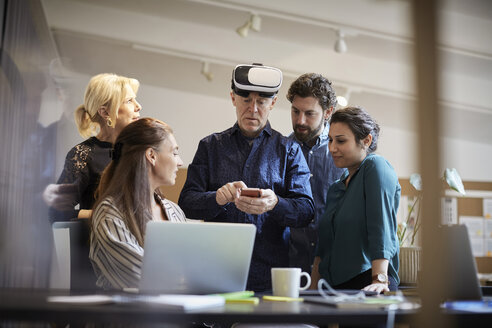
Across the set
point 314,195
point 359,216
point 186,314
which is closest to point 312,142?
point 314,195

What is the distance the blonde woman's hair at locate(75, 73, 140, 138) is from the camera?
2508 mm

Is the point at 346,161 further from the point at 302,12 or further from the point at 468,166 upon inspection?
the point at 468,166

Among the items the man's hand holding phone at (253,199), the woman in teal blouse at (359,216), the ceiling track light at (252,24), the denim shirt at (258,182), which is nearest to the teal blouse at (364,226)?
the woman in teal blouse at (359,216)

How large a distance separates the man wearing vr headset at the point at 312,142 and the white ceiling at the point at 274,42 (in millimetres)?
2489

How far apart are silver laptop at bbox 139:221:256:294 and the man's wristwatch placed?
26.0 inches

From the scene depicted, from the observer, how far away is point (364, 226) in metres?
2.06

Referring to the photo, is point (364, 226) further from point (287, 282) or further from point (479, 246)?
point (479, 246)

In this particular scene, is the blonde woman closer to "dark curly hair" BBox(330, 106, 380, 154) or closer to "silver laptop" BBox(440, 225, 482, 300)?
"dark curly hair" BBox(330, 106, 380, 154)

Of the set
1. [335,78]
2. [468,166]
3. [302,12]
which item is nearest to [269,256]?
[302,12]

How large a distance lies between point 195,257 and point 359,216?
89 centimetres

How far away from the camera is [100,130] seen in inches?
99.0

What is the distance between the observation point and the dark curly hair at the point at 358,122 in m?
2.22

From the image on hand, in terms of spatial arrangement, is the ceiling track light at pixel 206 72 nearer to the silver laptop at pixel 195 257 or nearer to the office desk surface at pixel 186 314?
the silver laptop at pixel 195 257

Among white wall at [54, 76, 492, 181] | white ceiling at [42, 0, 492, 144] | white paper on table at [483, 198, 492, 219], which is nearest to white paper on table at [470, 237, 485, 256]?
white paper on table at [483, 198, 492, 219]
